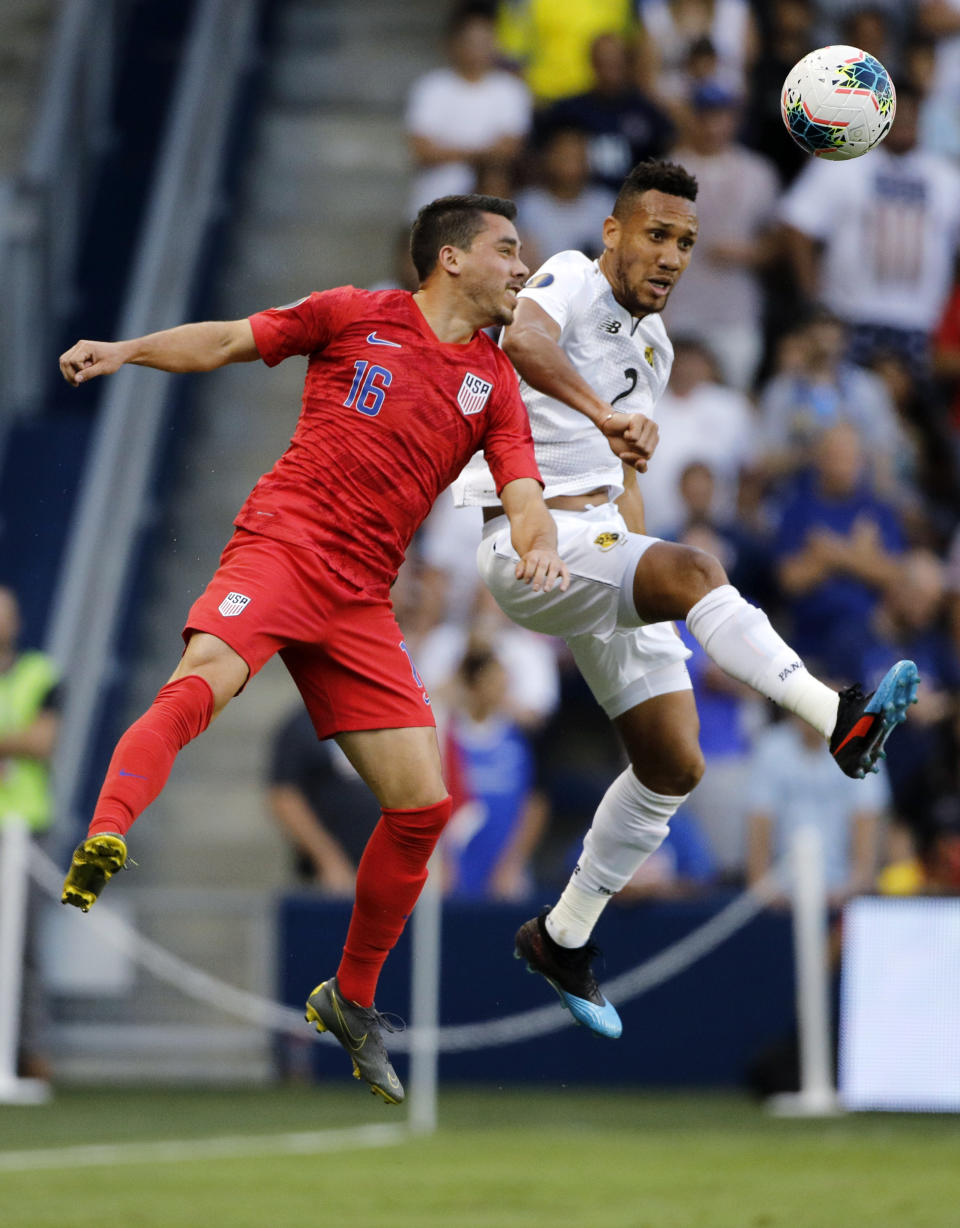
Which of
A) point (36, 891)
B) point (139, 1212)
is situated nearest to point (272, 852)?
point (36, 891)

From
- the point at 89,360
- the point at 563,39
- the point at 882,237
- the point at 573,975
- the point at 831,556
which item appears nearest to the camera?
the point at 89,360

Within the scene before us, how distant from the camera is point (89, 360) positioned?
6730 mm

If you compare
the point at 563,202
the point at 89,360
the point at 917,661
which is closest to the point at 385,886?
the point at 89,360

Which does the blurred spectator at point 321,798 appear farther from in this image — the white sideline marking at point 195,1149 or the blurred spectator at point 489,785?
the white sideline marking at point 195,1149

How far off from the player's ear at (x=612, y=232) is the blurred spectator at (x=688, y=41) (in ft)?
22.7

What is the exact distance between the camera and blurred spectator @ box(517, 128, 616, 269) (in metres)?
12.8

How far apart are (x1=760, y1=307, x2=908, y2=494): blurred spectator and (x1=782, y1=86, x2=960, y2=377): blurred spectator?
2.09ft

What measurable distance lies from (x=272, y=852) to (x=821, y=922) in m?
3.61

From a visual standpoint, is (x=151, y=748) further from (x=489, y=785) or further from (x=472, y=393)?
(x=489, y=785)

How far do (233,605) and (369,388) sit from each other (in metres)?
0.81

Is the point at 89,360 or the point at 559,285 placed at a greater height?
the point at 559,285

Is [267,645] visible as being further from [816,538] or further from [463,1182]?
[816,538]

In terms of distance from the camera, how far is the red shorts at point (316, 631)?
6746mm

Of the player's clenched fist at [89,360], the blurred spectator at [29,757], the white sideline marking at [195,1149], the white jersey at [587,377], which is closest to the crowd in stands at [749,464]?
the blurred spectator at [29,757]
